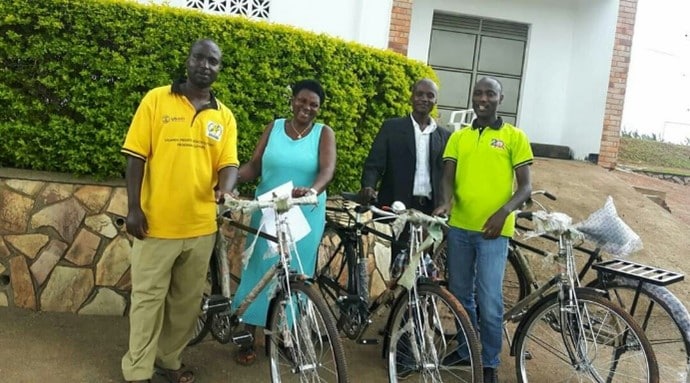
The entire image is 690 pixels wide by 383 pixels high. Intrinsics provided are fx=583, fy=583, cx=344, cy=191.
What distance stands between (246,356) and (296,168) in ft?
4.22

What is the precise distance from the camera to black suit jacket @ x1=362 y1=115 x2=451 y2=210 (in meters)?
3.88

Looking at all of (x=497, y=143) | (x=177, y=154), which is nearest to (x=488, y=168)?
(x=497, y=143)

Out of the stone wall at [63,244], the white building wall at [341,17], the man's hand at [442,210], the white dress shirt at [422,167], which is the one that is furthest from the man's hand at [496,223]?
the white building wall at [341,17]

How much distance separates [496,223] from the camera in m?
3.35

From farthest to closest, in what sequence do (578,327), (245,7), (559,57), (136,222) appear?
(559,57)
(245,7)
(578,327)
(136,222)

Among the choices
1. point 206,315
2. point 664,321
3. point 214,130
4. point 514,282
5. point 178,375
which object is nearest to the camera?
point 214,130

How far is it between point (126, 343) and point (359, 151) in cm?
245

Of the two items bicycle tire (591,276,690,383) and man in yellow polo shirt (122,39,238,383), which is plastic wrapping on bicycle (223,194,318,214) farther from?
bicycle tire (591,276,690,383)

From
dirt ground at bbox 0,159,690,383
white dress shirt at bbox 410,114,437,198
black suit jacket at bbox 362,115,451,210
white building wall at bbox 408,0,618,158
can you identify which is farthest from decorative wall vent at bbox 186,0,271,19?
dirt ground at bbox 0,159,690,383

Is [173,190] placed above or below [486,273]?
above

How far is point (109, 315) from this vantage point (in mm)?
4359

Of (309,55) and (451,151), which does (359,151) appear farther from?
(451,151)

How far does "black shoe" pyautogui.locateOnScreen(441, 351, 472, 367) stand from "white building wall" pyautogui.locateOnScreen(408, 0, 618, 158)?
6.11 m

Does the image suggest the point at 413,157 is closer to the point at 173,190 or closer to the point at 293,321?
the point at 293,321
